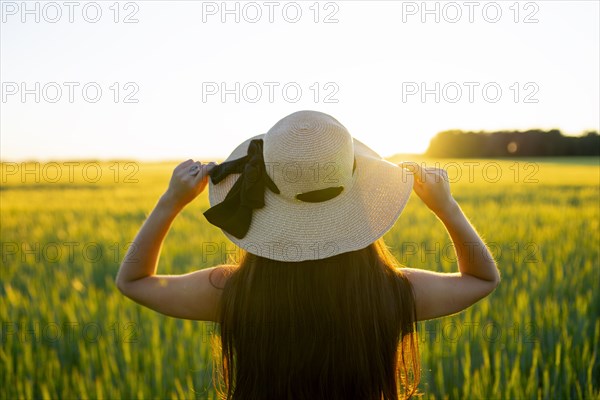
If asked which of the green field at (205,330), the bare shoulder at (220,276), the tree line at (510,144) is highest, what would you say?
the tree line at (510,144)

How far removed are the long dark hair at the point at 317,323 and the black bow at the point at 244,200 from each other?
0.08m

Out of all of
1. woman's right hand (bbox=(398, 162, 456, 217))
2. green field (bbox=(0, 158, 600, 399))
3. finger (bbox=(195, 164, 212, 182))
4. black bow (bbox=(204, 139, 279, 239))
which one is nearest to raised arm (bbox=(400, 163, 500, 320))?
woman's right hand (bbox=(398, 162, 456, 217))

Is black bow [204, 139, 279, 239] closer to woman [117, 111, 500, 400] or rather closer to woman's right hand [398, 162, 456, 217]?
woman [117, 111, 500, 400]

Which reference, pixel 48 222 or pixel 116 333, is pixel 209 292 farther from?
pixel 48 222

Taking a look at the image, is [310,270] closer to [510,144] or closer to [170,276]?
[170,276]

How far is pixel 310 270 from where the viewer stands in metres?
1.13

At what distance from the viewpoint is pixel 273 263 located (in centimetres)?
113

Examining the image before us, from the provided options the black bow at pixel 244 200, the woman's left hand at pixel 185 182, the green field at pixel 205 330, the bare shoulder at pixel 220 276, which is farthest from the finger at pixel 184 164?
the green field at pixel 205 330

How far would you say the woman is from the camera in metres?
1.09

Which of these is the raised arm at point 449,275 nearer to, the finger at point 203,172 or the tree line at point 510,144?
the finger at point 203,172

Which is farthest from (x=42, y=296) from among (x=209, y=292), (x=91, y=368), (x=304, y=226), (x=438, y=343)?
(x=304, y=226)

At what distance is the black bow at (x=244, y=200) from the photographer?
1.12 meters

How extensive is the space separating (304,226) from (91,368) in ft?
5.37

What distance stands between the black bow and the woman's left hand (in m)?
0.06
